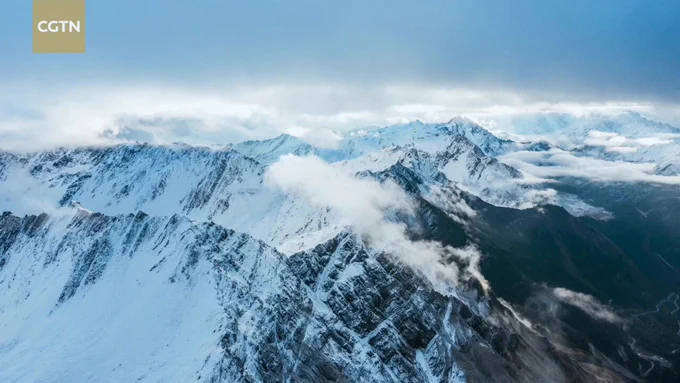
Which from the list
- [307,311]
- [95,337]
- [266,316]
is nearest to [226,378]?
[266,316]

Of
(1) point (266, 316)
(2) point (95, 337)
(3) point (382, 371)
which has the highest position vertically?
(1) point (266, 316)

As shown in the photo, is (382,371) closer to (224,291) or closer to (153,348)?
(224,291)

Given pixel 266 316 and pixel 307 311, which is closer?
pixel 266 316

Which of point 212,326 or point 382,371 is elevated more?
point 212,326

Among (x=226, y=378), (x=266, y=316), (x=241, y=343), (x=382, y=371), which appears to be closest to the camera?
(x=226, y=378)

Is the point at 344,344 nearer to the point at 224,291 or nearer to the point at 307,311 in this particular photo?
the point at 307,311

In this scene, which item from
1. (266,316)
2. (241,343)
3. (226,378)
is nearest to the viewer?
(226,378)

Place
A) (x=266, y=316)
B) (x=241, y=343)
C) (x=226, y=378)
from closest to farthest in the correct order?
1. (x=226, y=378)
2. (x=241, y=343)
3. (x=266, y=316)

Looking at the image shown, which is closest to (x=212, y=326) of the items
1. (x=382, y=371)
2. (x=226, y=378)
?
(x=226, y=378)

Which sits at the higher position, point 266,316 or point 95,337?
point 266,316
